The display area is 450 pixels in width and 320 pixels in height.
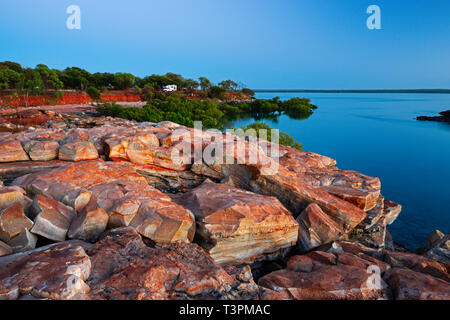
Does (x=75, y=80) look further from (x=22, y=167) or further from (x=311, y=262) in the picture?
(x=311, y=262)

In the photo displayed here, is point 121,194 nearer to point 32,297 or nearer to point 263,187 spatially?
point 32,297

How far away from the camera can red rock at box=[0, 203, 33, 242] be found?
5.38 meters

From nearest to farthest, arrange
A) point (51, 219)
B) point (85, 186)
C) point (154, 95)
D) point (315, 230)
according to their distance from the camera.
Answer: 1. point (51, 219)
2. point (85, 186)
3. point (315, 230)
4. point (154, 95)

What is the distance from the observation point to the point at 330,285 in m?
4.94

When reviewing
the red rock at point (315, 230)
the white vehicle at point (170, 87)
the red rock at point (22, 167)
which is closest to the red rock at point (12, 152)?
the red rock at point (22, 167)

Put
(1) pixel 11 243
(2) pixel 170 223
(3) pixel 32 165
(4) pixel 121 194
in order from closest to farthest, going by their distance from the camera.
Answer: (1) pixel 11 243, (2) pixel 170 223, (4) pixel 121 194, (3) pixel 32 165

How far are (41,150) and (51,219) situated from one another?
5.39 m

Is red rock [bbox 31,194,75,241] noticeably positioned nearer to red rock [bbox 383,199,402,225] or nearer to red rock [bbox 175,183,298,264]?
red rock [bbox 175,183,298,264]

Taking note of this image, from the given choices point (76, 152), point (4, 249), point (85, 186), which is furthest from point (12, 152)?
point (4, 249)

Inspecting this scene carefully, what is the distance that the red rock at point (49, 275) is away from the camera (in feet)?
12.0
